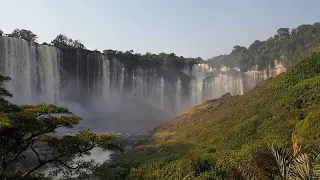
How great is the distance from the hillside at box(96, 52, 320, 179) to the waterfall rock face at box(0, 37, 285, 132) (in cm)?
2697

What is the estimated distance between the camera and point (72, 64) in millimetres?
68500

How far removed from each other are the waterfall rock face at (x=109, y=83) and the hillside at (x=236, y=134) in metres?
27.0

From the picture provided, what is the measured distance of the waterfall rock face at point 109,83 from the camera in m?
57.3

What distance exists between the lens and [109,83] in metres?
75.6

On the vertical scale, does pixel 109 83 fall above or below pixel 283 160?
below

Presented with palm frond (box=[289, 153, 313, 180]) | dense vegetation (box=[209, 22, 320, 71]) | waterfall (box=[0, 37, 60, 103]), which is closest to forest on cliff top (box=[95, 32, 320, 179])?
palm frond (box=[289, 153, 313, 180])

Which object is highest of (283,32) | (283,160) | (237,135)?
(283,32)

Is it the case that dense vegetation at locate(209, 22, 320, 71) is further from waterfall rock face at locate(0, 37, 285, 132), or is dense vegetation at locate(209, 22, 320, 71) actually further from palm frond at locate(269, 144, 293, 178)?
palm frond at locate(269, 144, 293, 178)

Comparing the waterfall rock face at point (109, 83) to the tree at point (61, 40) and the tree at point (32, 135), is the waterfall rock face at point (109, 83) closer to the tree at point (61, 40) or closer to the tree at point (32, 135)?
the tree at point (61, 40)

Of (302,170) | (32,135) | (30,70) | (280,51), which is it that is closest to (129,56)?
(30,70)

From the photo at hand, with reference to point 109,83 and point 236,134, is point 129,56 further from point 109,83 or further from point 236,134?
point 236,134

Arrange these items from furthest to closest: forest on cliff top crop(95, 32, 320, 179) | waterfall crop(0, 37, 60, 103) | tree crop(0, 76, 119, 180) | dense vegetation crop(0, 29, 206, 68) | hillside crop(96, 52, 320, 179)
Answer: dense vegetation crop(0, 29, 206, 68)
waterfall crop(0, 37, 60, 103)
hillside crop(96, 52, 320, 179)
forest on cliff top crop(95, 32, 320, 179)
tree crop(0, 76, 119, 180)

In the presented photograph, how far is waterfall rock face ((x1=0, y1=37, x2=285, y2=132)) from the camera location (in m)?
57.3

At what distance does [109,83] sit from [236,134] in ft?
166
